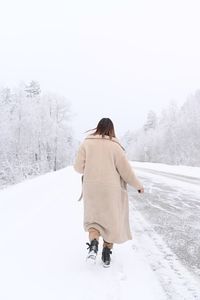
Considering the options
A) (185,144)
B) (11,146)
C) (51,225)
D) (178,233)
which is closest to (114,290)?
(178,233)

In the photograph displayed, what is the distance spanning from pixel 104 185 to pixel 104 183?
0.02 m

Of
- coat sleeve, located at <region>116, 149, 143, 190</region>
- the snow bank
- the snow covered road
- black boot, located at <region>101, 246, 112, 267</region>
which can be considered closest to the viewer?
the snow bank

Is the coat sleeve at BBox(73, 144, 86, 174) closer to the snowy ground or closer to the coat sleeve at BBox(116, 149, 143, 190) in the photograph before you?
the coat sleeve at BBox(116, 149, 143, 190)

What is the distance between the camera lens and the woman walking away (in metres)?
4.89

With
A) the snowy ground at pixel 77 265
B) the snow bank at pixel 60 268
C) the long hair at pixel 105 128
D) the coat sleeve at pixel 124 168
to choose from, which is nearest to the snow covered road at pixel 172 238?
the snowy ground at pixel 77 265

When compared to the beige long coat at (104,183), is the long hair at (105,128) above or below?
above

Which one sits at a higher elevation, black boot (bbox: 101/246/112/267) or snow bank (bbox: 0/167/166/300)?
black boot (bbox: 101/246/112/267)

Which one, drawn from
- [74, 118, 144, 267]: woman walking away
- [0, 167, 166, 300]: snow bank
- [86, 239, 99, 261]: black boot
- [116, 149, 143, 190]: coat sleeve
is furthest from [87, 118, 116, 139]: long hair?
[0, 167, 166, 300]: snow bank

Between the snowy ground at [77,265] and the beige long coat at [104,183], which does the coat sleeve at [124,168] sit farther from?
the snowy ground at [77,265]

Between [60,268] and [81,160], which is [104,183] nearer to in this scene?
[81,160]

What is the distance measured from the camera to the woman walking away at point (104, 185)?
4891mm

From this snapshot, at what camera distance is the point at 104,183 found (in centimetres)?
492

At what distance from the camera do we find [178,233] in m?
6.79

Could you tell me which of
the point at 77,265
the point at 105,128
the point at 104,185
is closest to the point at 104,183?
the point at 104,185
